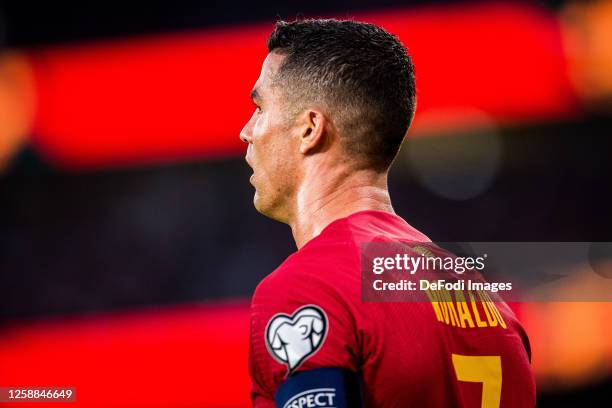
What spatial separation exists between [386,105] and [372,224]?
27cm

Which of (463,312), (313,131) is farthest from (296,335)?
(313,131)

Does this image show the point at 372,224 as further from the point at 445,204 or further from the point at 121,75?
the point at 121,75

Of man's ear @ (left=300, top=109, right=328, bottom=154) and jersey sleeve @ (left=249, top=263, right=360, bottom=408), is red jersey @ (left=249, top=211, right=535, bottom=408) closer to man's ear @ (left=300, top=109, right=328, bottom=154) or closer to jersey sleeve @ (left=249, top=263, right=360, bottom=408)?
jersey sleeve @ (left=249, top=263, right=360, bottom=408)

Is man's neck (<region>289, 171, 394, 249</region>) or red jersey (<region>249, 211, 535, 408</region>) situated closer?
red jersey (<region>249, 211, 535, 408</region>)

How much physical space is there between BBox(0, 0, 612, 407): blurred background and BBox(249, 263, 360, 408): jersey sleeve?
112 inches

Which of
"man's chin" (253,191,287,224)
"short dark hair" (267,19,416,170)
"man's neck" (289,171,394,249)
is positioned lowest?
"man's neck" (289,171,394,249)

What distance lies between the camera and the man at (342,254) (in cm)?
115

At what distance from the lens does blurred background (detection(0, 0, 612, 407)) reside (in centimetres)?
407

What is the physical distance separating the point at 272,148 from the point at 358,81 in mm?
211

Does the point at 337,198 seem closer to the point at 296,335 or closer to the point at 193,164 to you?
the point at 296,335

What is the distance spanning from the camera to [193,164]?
4266mm

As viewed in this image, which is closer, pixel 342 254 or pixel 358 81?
pixel 342 254

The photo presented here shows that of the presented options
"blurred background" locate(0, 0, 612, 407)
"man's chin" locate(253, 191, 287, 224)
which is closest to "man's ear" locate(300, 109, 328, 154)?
"man's chin" locate(253, 191, 287, 224)

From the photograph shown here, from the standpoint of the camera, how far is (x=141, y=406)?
4059mm
